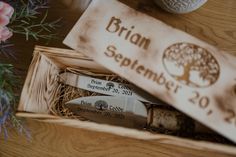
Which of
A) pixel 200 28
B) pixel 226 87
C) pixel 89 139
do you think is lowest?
pixel 89 139

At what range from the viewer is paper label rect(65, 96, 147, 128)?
61cm

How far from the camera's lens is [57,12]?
29.1 inches

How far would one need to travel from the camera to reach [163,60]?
1.76ft

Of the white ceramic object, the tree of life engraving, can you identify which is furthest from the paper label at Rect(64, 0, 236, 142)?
the white ceramic object

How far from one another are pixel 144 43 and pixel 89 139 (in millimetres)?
243

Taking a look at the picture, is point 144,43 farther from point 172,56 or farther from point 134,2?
point 134,2

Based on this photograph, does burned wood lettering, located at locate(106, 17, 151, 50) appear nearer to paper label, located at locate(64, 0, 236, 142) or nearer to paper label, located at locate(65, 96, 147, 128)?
paper label, located at locate(64, 0, 236, 142)

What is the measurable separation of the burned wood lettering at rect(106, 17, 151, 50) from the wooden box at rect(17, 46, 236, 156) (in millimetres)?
96

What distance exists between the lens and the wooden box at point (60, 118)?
54cm

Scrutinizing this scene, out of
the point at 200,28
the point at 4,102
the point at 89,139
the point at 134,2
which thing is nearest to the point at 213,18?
the point at 200,28

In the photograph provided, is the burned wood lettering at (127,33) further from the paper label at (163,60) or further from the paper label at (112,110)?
the paper label at (112,110)

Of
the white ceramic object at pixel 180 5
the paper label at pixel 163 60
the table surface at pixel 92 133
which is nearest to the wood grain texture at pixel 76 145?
the table surface at pixel 92 133

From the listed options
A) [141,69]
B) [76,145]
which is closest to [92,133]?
[76,145]

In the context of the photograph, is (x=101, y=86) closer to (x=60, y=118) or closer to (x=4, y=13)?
(x=60, y=118)
